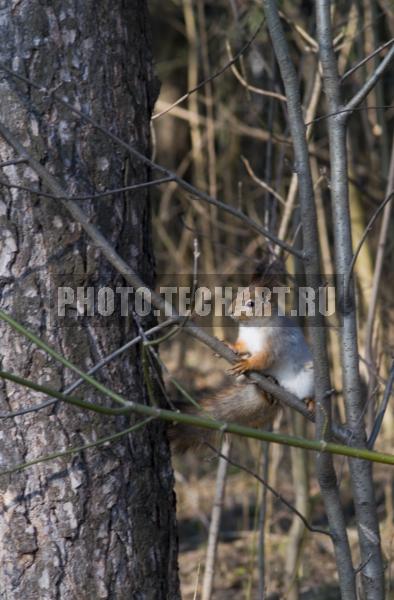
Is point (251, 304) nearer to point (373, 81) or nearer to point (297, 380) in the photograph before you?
point (297, 380)

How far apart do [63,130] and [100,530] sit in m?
0.96

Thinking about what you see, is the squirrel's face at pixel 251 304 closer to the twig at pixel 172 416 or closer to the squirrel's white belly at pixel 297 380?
the squirrel's white belly at pixel 297 380

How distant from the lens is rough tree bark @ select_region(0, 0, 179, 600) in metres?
1.94

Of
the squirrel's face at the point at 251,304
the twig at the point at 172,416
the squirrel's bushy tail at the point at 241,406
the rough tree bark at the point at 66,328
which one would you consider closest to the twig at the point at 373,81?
the rough tree bark at the point at 66,328

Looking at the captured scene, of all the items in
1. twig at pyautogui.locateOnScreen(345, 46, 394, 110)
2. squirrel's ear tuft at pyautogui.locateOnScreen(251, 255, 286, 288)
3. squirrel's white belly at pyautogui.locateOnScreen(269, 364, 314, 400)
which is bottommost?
squirrel's white belly at pyautogui.locateOnScreen(269, 364, 314, 400)

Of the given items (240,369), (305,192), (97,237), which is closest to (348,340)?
(305,192)

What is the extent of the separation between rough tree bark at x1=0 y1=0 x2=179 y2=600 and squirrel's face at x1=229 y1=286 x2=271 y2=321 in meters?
0.69

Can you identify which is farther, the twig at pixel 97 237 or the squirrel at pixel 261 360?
the squirrel at pixel 261 360

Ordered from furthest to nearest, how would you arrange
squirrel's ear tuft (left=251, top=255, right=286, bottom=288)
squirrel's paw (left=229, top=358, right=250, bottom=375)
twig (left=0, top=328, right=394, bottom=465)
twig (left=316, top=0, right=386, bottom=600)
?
1. squirrel's ear tuft (left=251, top=255, right=286, bottom=288)
2. squirrel's paw (left=229, top=358, right=250, bottom=375)
3. twig (left=316, top=0, right=386, bottom=600)
4. twig (left=0, top=328, right=394, bottom=465)

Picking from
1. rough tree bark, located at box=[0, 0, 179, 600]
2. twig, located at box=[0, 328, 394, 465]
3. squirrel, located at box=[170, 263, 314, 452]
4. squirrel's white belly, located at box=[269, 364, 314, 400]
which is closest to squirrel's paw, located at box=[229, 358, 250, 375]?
squirrel, located at box=[170, 263, 314, 452]

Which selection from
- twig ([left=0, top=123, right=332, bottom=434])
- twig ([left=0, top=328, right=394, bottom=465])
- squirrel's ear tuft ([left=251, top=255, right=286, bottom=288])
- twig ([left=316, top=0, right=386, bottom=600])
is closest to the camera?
twig ([left=0, top=328, right=394, bottom=465])

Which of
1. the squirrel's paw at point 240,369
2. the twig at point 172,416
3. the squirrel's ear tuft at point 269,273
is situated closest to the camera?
the twig at point 172,416

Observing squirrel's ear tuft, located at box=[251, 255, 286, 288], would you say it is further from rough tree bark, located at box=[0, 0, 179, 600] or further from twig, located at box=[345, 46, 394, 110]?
twig, located at box=[345, 46, 394, 110]

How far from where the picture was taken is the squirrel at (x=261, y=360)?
8.69 feet
